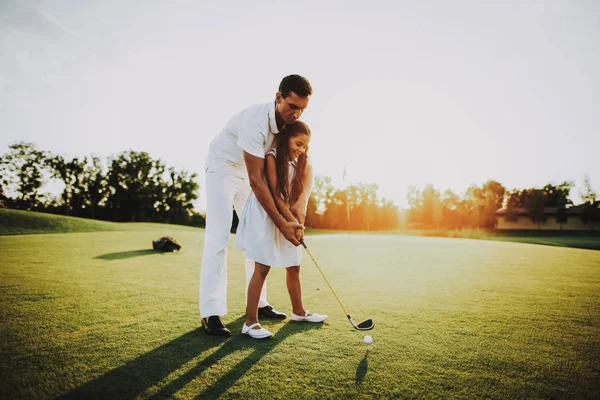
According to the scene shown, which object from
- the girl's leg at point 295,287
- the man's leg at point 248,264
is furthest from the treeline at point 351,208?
the girl's leg at point 295,287

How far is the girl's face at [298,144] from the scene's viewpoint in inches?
128

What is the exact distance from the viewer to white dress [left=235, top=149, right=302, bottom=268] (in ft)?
10.5

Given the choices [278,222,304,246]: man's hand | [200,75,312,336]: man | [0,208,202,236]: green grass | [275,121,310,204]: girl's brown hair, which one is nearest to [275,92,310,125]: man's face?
[200,75,312,336]: man

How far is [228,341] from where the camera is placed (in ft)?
9.20

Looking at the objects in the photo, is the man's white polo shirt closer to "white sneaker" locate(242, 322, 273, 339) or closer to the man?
the man

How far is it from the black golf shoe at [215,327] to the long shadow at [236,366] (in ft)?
0.46

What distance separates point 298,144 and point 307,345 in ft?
6.36

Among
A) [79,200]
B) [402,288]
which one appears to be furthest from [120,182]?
[402,288]

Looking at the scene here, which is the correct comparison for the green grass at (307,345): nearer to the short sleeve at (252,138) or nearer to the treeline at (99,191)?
the short sleeve at (252,138)

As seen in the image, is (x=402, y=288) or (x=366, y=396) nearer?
(x=366, y=396)

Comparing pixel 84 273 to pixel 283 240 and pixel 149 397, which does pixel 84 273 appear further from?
pixel 149 397

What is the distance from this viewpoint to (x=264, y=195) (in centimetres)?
309

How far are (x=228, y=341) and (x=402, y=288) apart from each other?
321 centimetres

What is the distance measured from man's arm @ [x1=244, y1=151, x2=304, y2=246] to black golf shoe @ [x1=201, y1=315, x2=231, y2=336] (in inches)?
41.0
